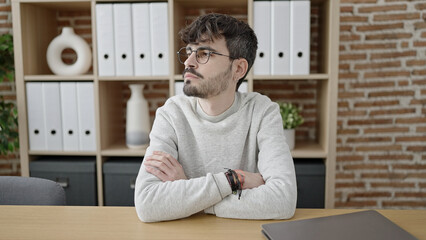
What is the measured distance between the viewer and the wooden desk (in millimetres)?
973

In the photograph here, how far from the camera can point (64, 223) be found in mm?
1040

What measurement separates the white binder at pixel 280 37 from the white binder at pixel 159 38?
0.62 m

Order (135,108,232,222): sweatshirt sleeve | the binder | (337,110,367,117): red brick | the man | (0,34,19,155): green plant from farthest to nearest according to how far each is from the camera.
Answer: (337,110,367,117): red brick
(0,34,19,155): green plant
the binder
the man
(135,108,232,222): sweatshirt sleeve

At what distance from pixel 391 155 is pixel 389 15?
950 mm

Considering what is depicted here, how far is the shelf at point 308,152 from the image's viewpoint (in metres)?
2.29

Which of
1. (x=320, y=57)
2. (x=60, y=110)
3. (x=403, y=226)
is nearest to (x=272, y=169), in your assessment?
(x=403, y=226)

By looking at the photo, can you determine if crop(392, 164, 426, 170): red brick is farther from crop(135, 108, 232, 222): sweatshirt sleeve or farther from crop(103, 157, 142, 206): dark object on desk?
crop(135, 108, 232, 222): sweatshirt sleeve

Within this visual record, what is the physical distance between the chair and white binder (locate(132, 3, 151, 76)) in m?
1.12

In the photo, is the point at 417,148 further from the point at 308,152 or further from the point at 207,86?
the point at 207,86

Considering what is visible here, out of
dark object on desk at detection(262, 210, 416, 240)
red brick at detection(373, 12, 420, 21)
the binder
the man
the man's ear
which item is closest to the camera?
dark object on desk at detection(262, 210, 416, 240)

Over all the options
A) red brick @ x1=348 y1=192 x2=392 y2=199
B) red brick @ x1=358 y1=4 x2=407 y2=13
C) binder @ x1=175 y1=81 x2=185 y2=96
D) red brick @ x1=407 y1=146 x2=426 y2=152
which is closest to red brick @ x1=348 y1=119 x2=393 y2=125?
red brick @ x1=407 y1=146 x2=426 y2=152

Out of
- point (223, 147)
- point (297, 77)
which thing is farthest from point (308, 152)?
point (223, 147)

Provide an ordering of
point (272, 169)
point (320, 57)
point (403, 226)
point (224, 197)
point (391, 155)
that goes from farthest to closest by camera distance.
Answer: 1. point (391, 155)
2. point (320, 57)
3. point (272, 169)
4. point (224, 197)
5. point (403, 226)

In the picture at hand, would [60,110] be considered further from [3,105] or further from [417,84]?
[417,84]
